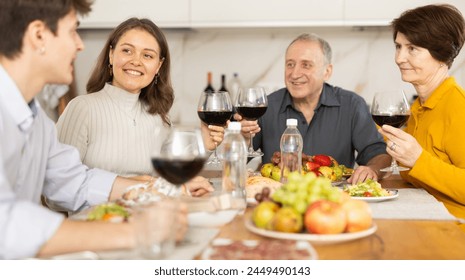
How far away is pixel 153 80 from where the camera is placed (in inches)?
101

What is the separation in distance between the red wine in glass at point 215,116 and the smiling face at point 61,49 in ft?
2.19

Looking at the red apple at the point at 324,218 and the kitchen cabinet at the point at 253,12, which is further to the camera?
the kitchen cabinet at the point at 253,12

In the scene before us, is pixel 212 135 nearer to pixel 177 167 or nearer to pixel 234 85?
pixel 177 167

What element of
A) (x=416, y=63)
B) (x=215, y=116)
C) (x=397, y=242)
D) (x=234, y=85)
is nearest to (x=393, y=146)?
(x=416, y=63)

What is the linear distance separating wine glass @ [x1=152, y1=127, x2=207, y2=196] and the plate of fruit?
19cm

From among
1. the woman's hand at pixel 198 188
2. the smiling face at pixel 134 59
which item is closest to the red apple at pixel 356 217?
the woman's hand at pixel 198 188

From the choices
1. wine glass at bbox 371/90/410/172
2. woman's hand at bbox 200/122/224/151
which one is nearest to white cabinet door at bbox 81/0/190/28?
woman's hand at bbox 200/122/224/151

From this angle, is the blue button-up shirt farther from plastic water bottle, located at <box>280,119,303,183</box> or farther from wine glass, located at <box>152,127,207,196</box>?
wine glass, located at <box>152,127,207,196</box>

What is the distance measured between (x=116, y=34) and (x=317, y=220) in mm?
1479

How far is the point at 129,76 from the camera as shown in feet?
7.77

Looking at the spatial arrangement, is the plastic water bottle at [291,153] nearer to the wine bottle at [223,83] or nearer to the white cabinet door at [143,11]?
the white cabinet door at [143,11]

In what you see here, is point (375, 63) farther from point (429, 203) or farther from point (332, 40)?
point (429, 203)

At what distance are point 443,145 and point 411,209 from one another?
60 centimetres

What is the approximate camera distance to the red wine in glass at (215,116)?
202 centimetres
